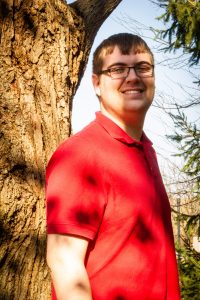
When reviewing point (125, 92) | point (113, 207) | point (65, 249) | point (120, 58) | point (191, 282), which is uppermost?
point (120, 58)

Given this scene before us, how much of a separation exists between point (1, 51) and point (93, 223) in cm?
110

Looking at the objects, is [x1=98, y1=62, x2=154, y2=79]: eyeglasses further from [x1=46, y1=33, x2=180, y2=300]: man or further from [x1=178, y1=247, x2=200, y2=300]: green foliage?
[x1=178, y1=247, x2=200, y2=300]: green foliage

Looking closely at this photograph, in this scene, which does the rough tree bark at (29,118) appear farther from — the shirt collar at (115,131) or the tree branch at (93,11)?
the shirt collar at (115,131)

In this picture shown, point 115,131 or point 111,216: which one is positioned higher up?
point 115,131

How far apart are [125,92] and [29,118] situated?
0.56m

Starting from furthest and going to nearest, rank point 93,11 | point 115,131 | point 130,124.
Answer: point 93,11 → point 130,124 → point 115,131

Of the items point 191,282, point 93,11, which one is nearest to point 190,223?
point 191,282

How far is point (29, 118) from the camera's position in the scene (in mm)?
1924

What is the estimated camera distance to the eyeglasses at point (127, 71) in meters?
1.66

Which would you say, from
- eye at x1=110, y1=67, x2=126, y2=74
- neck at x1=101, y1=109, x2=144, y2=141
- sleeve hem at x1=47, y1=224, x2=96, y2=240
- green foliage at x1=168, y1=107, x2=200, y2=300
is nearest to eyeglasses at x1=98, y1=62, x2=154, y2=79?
eye at x1=110, y1=67, x2=126, y2=74

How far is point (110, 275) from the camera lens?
131 cm

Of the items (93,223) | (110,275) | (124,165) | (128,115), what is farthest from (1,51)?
(110,275)

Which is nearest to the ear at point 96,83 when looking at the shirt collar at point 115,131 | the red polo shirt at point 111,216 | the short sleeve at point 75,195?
the shirt collar at point 115,131

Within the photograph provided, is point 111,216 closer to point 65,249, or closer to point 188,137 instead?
point 65,249
